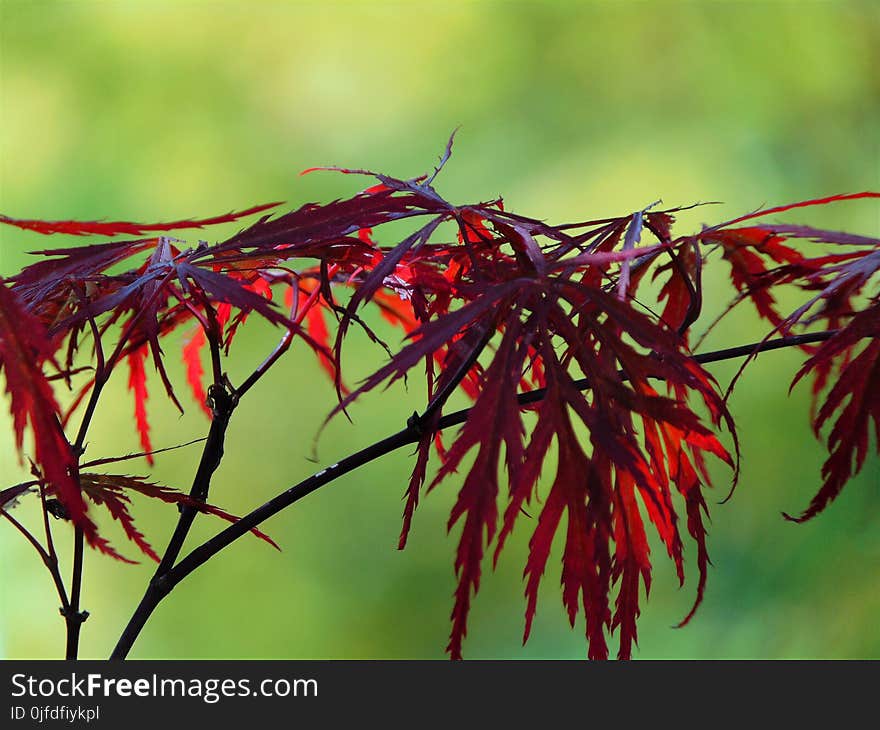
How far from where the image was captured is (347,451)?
184cm

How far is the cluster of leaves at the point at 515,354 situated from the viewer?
0.33 metres

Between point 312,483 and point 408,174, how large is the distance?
5.46ft

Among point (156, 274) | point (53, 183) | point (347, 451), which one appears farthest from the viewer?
point (53, 183)

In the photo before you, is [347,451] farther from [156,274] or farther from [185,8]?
[156,274]

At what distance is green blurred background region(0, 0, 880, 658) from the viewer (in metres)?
1.83

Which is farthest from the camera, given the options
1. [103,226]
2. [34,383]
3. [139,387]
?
[139,387]

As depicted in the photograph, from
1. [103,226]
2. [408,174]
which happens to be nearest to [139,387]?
[103,226]

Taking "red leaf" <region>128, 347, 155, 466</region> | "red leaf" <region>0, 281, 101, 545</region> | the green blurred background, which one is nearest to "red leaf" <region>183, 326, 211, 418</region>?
"red leaf" <region>128, 347, 155, 466</region>

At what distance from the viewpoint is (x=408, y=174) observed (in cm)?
203

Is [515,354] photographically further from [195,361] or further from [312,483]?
[195,361]

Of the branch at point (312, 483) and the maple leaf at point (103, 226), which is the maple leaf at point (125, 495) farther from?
the maple leaf at point (103, 226)

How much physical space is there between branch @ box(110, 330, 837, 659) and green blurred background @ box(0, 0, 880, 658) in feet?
4.48
